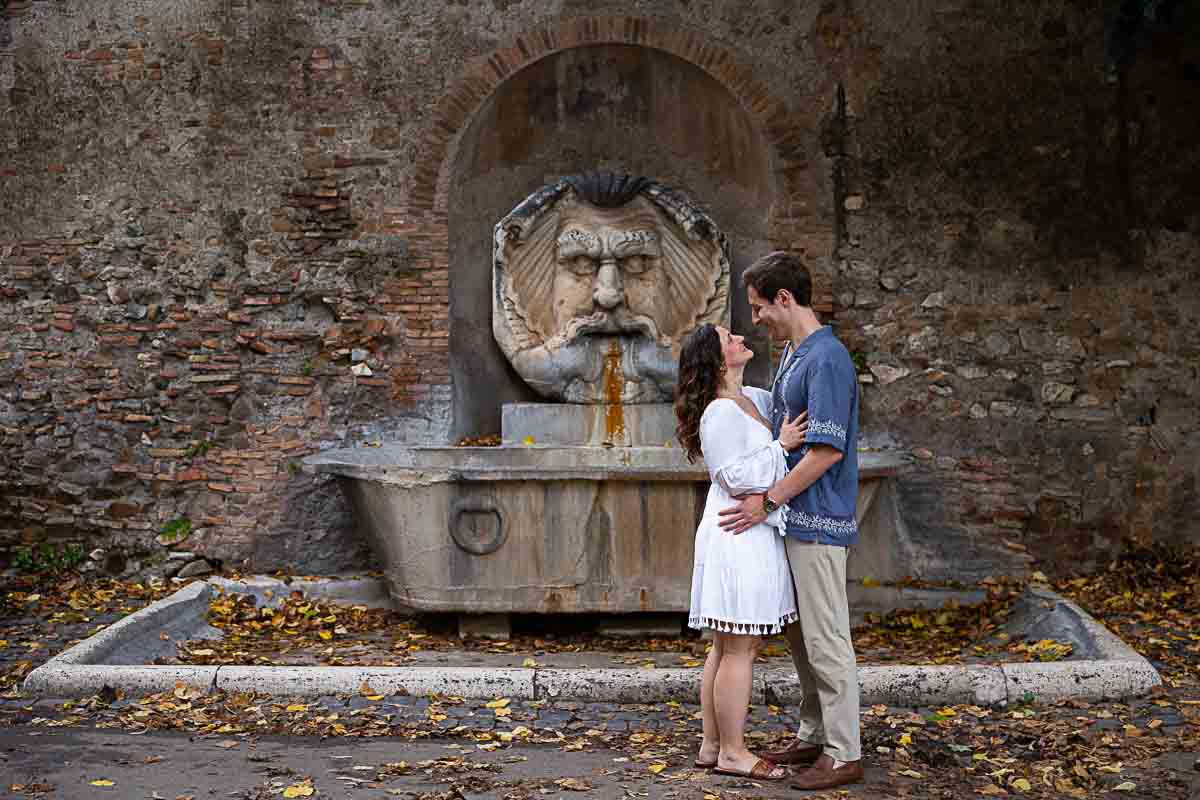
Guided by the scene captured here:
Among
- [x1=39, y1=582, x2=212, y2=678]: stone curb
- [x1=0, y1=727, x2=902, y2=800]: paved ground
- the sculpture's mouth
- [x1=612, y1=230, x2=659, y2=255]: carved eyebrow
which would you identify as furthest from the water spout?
[x1=0, y1=727, x2=902, y2=800]: paved ground

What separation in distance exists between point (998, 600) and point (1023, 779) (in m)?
3.35

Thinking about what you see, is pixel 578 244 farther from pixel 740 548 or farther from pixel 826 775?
pixel 826 775

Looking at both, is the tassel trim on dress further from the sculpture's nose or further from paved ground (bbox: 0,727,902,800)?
the sculpture's nose

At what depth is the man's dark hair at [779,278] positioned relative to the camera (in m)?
4.36

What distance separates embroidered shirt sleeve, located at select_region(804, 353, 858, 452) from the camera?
418 cm

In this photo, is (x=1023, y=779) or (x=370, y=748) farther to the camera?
(x=370, y=748)

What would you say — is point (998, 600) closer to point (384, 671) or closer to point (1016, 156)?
point (1016, 156)

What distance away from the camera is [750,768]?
167 inches

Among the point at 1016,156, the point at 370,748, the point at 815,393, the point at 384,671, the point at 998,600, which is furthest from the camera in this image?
the point at 1016,156

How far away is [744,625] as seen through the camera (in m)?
4.16

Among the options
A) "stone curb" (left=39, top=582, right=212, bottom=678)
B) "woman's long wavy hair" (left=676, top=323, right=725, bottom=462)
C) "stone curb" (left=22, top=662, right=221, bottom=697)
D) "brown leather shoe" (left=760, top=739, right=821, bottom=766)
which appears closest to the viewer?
"woman's long wavy hair" (left=676, top=323, right=725, bottom=462)

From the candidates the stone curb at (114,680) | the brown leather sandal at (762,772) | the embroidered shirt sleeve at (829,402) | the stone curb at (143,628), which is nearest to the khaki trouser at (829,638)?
the brown leather sandal at (762,772)

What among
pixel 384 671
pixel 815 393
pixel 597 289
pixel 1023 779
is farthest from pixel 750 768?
pixel 597 289

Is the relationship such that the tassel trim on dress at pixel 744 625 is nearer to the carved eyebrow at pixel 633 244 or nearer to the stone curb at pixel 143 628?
the stone curb at pixel 143 628
